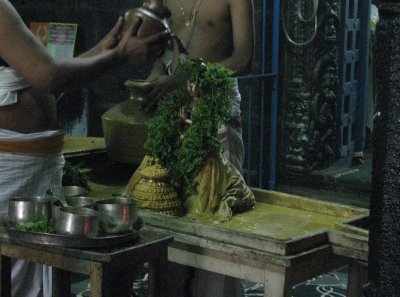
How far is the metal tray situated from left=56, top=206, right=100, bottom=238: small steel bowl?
22 millimetres

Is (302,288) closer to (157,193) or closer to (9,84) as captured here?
(157,193)

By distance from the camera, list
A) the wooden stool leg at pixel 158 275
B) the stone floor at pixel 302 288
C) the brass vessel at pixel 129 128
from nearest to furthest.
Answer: the wooden stool leg at pixel 158 275 < the brass vessel at pixel 129 128 < the stone floor at pixel 302 288

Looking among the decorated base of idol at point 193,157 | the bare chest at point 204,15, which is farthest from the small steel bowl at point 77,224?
the bare chest at point 204,15

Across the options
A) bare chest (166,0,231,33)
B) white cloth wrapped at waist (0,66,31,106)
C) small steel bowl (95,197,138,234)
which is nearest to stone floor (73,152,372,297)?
bare chest (166,0,231,33)

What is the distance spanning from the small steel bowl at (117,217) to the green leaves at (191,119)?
0.64 meters

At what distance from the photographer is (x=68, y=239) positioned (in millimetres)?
2885

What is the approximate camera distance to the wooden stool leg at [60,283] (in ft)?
12.2

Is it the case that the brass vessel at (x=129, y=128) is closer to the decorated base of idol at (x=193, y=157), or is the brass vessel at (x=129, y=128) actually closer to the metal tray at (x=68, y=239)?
the decorated base of idol at (x=193, y=157)

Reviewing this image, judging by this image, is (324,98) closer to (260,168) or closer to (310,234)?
(260,168)

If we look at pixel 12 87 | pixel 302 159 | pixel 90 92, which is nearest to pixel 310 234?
pixel 12 87

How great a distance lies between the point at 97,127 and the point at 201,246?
498cm

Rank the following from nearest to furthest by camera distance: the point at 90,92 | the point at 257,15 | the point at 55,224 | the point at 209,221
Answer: the point at 55,224 < the point at 209,221 < the point at 257,15 < the point at 90,92

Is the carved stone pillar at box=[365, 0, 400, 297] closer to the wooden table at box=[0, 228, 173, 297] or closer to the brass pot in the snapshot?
the wooden table at box=[0, 228, 173, 297]

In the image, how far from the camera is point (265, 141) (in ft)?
24.9
